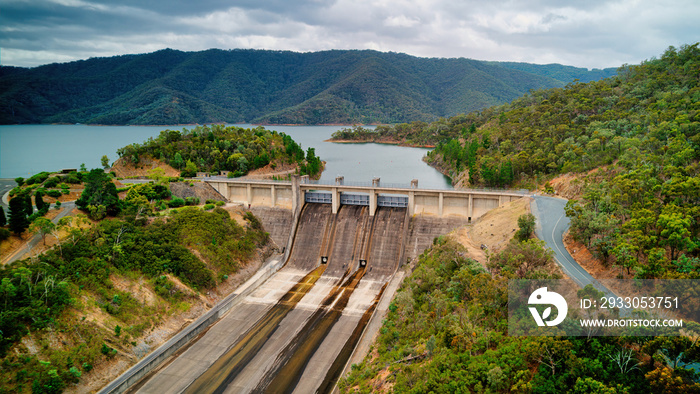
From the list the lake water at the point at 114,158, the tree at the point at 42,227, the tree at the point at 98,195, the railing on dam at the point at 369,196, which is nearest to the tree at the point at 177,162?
the railing on dam at the point at 369,196

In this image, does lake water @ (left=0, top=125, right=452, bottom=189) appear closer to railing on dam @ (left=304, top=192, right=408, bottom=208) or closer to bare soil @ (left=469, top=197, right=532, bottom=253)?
railing on dam @ (left=304, top=192, right=408, bottom=208)

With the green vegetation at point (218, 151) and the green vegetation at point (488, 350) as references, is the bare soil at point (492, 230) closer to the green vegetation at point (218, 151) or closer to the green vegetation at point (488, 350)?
the green vegetation at point (488, 350)

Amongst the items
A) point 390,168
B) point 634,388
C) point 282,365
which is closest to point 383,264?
point 282,365

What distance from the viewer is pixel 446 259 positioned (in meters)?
36.2

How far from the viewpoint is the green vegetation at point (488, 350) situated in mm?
19594

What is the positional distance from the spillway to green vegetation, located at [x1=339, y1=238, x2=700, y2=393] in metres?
4.39

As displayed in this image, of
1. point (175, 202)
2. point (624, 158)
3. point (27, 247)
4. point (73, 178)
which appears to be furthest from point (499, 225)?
point (73, 178)

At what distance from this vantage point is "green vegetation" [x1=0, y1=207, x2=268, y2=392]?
2741 centimetres

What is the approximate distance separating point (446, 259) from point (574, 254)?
10271 mm

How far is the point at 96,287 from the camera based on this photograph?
3384 centimetres

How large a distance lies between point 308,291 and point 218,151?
4432 centimetres

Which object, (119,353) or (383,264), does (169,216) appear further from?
(383,264)

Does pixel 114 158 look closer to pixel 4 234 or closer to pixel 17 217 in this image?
pixel 17 217

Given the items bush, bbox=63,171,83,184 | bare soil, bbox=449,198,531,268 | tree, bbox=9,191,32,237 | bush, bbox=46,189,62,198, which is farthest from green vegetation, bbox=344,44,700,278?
bush, bbox=63,171,83,184
